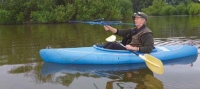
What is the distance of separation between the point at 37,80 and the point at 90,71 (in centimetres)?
113

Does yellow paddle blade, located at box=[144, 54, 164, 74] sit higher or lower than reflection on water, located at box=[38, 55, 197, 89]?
higher

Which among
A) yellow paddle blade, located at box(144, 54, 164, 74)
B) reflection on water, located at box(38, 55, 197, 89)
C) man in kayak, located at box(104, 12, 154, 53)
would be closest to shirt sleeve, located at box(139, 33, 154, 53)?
man in kayak, located at box(104, 12, 154, 53)

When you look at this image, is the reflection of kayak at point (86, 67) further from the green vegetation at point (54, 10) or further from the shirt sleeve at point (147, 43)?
the green vegetation at point (54, 10)

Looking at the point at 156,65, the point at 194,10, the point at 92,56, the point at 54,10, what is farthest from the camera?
the point at 194,10

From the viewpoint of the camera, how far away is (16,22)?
91.0 ft

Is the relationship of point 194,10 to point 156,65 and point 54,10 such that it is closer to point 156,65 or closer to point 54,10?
point 54,10

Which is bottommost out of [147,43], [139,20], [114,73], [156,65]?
[114,73]

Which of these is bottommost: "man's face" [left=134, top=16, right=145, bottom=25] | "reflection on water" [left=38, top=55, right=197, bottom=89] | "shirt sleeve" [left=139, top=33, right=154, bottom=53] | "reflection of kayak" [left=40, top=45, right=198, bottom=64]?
"reflection on water" [left=38, top=55, right=197, bottom=89]

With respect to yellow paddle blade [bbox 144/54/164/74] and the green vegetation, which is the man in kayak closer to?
yellow paddle blade [bbox 144/54/164/74]

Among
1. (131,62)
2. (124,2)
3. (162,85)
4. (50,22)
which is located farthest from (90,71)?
(124,2)

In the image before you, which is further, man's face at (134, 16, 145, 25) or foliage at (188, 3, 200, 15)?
foliage at (188, 3, 200, 15)

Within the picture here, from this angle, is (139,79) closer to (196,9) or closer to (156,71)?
(156,71)

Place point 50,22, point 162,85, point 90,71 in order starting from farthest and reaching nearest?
point 50,22, point 90,71, point 162,85

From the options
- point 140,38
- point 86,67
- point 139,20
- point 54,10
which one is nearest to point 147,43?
point 140,38
